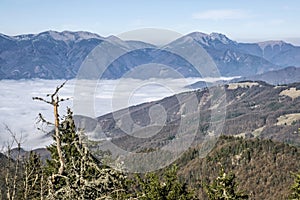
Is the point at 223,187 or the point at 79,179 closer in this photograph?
the point at 79,179

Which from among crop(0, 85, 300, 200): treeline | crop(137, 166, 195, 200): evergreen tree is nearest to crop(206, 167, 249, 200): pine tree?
crop(0, 85, 300, 200): treeline

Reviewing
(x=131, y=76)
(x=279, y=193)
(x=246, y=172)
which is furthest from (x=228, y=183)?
(x=246, y=172)

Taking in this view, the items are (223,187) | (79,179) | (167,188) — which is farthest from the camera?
(223,187)

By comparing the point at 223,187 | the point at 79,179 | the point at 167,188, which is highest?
the point at 79,179

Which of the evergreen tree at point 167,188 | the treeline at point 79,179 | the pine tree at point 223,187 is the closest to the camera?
the treeline at point 79,179

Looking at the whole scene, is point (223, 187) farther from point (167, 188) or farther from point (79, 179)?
point (79, 179)

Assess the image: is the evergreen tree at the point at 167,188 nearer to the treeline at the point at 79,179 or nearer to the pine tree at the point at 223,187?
the treeline at the point at 79,179

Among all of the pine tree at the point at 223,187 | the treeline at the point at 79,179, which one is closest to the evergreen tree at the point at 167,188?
the treeline at the point at 79,179

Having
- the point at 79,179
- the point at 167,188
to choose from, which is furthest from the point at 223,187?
the point at 79,179

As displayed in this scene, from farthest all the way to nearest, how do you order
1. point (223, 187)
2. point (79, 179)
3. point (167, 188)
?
point (223, 187)
point (167, 188)
point (79, 179)

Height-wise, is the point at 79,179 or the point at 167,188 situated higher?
the point at 79,179

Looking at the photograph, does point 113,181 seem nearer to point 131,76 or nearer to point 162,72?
point 131,76
